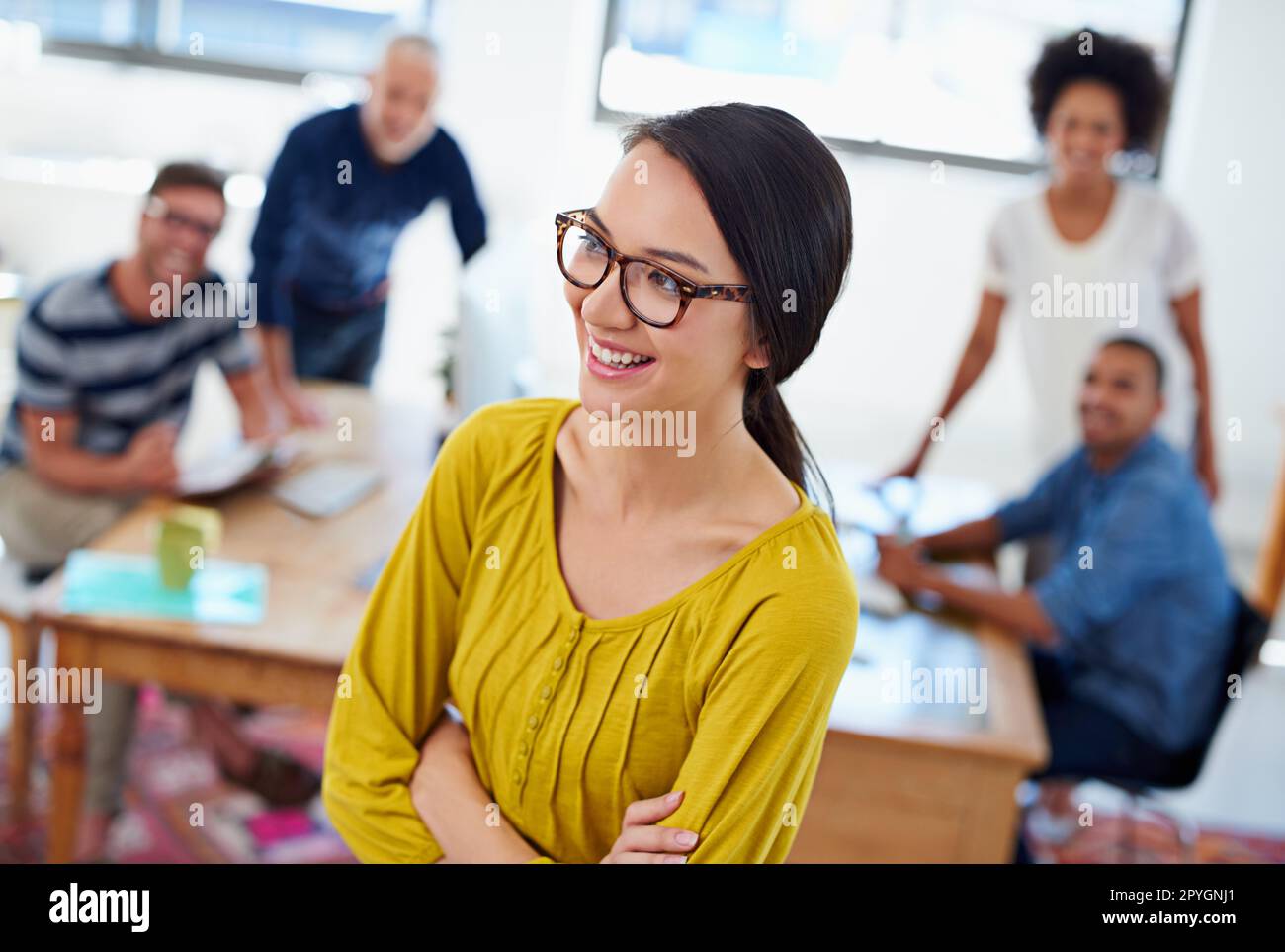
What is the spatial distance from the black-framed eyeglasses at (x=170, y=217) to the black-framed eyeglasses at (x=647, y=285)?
1738mm

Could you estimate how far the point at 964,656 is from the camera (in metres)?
2.32

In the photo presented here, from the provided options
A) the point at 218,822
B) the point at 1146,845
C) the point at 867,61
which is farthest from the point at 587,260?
the point at 867,61

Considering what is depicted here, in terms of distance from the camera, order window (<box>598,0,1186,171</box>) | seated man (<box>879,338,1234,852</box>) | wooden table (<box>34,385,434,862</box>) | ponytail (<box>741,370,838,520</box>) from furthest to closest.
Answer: window (<box>598,0,1186,171</box>)
seated man (<box>879,338,1234,852</box>)
wooden table (<box>34,385,434,862</box>)
ponytail (<box>741,370,838,520</box>)

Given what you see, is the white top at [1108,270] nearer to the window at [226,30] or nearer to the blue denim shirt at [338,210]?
the blue denim shirt at [338,210]

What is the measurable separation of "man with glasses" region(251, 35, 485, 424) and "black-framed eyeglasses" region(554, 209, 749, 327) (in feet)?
6.56

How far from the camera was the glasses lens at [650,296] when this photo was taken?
1.10m

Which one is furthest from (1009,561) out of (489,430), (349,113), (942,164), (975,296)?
(489,430)

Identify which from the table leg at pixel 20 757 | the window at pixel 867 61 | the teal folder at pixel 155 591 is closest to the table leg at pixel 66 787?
the teal folder at pixel 155 591

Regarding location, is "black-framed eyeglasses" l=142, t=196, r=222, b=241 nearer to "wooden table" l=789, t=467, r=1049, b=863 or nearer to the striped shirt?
the striped shirt

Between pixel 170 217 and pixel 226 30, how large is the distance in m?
3.33

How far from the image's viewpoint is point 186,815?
278 centimetres

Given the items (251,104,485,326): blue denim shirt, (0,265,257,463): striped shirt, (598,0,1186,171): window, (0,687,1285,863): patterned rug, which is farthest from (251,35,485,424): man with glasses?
(598,0,1186,171): window

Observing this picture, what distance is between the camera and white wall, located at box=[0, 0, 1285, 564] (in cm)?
527

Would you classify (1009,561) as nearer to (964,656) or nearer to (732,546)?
(964,656)
